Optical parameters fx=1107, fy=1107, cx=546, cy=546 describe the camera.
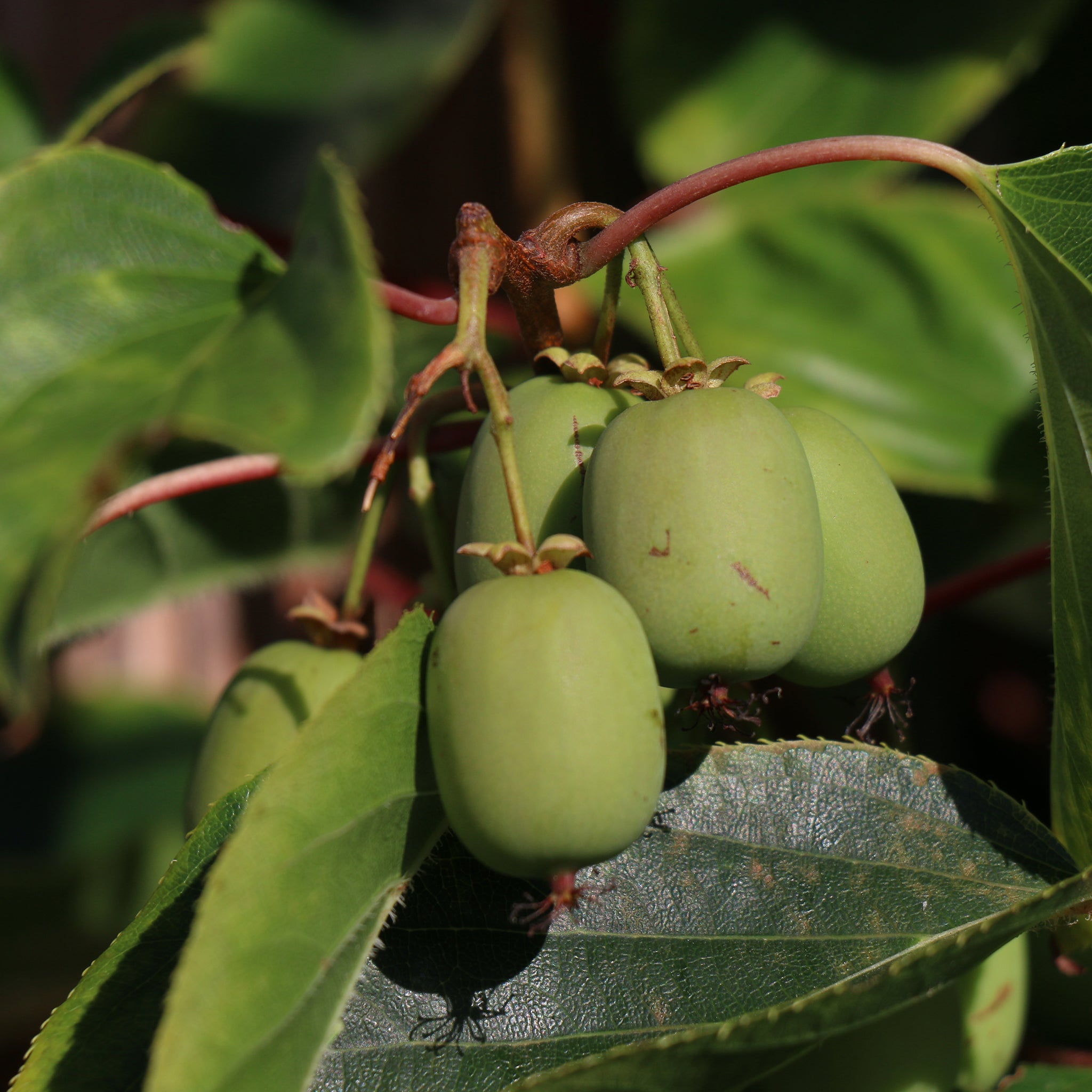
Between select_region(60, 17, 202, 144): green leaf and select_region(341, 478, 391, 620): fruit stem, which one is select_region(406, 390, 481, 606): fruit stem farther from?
select_region(60, 17, 202, 144): green leaf

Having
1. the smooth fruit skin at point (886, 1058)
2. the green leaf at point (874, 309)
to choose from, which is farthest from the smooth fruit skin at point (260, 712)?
the green leaf at point (874, 309)

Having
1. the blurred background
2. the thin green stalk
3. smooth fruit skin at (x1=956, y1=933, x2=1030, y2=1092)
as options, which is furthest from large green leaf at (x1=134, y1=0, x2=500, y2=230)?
smooth fruit skin at (x1=956, y1=933, x2=1030, y2=1092)

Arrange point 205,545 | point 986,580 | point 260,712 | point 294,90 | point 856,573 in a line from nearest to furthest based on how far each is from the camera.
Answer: point 856,573 → point 260,712 → point 986,580 → point 205,545 → point 294,90

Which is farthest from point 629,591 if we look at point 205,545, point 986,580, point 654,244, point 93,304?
point 654,244

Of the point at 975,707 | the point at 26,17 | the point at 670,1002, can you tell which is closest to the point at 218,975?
the point at 670,1002

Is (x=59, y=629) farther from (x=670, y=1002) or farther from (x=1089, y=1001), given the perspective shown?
(x=1089, y=1001)

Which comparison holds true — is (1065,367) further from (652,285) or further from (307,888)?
(307,888)
